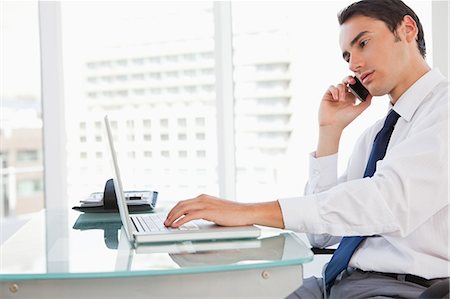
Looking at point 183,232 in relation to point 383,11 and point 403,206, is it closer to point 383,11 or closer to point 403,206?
point 403,206

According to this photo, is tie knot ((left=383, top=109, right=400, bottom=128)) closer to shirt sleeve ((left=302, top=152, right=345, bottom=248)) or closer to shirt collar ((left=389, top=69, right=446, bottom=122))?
shirt collar ((left=389, top=69, right=446, bottom=122))

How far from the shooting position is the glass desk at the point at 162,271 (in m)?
1.28

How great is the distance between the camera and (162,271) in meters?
1.26

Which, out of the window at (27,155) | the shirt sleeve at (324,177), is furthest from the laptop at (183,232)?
the window at (27,155)

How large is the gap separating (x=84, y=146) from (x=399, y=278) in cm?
332

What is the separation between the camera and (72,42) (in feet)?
14.7

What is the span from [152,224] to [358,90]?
858 millimetres

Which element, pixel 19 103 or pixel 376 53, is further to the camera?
pixel 19 103

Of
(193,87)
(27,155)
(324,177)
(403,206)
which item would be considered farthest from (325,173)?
(27,155)

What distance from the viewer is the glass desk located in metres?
1.28

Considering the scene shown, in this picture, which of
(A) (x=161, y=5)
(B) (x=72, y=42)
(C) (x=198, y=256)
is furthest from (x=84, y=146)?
(C) (x=198, y=256)

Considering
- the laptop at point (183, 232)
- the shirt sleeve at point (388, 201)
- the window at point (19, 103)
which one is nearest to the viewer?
the laptop at point (183, 232)

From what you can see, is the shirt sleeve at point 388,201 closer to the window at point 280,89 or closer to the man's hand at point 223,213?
the man's hand at point 223,213

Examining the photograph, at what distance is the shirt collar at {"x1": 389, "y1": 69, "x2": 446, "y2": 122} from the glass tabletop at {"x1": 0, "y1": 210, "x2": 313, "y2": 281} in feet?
1.69
